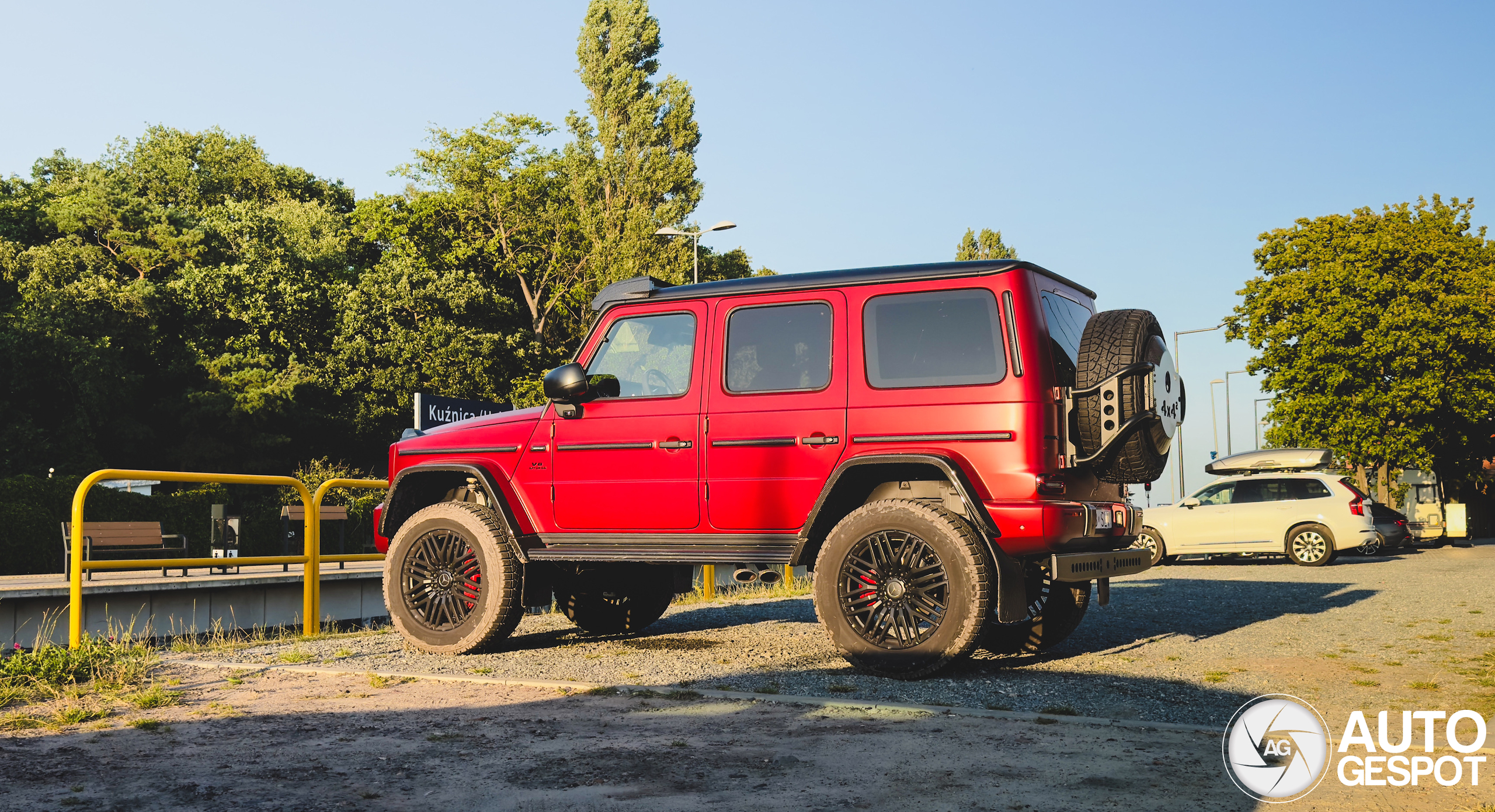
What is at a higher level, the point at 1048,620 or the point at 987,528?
the point at 987,528

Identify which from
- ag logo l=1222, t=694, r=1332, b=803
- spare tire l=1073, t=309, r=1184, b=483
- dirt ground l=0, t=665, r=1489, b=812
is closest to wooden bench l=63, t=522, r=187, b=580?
dirt ground l=0, t=665, r=1489, b=812

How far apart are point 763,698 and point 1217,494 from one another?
17832 millimetres

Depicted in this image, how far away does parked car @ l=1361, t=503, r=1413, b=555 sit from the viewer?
21.7 metres

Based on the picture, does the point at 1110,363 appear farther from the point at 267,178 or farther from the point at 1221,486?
the point at 267,178

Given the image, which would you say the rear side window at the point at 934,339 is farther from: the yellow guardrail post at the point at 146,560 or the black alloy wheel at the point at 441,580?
the yellow guardrail post at the point at 146,560

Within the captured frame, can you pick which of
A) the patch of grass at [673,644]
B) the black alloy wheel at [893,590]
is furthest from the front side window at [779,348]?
the patch of grass at [673,644]

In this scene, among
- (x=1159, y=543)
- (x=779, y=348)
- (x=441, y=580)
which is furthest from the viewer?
(x=1159, y=543)

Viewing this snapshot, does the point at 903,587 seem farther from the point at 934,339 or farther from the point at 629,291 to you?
the point at 629,291

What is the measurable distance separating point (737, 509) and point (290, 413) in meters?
37.2

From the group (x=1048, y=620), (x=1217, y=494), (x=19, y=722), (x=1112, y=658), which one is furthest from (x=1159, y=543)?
(x=19, y=722)

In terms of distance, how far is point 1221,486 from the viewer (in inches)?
848

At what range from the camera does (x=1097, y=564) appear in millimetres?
6715

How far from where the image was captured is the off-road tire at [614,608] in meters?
9.14

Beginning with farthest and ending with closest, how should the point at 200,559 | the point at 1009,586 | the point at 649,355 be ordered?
the point at 200,559
the point at 649,355
the point at 1009,586
